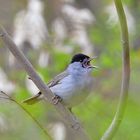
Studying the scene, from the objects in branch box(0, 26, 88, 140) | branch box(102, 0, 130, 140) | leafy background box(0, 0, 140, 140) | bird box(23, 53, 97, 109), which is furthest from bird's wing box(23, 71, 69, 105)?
branch box(102, 0, 130, 140)

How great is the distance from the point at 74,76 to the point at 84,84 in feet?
0.75

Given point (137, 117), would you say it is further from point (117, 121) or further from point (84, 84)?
point (84, 84)

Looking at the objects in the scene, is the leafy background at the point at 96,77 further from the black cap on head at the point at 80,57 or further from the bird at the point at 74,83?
the black cap on head at the point at 80,57

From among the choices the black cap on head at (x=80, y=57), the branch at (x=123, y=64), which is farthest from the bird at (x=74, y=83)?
the branch at (x=123, y=64)

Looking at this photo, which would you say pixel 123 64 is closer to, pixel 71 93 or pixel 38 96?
pixel 71 93

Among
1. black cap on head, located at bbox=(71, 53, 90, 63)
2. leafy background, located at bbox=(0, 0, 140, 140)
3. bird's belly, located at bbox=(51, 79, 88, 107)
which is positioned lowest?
leafy background, located at bbox=(0, 0, 140, 140)

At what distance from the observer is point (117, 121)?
2.61 metres

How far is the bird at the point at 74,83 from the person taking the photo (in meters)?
4.17

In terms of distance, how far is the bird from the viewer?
13.7 feet

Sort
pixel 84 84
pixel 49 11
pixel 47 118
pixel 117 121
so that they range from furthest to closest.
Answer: pixel 49 11 < pixel 47 118 < pixel 84 84 < pixel 117 121

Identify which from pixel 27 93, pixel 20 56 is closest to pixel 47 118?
pixel 27 93

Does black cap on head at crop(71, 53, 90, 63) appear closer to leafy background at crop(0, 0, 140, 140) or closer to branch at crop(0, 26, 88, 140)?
leafy background at crop(0, 0, 140, 140)

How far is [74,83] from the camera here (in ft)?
14.3

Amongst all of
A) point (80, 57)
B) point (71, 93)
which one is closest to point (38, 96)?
point (71, 93)
